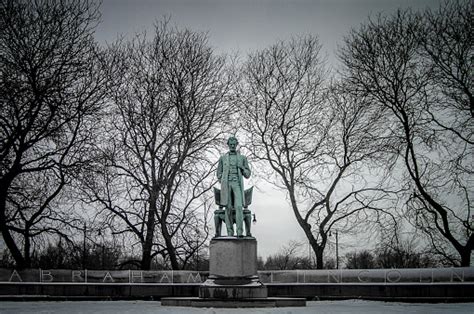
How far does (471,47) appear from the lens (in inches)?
938

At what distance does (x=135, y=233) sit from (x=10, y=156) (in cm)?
661

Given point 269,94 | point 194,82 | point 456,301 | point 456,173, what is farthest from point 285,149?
point 456,301

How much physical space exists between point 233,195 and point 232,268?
7.73 ft

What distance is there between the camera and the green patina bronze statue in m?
17.8

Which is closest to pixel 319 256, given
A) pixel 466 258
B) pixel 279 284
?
pixel 279 284

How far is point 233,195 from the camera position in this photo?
18.1 m

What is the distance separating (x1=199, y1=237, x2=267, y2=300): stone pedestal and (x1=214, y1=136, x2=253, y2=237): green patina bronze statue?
0.58 meters

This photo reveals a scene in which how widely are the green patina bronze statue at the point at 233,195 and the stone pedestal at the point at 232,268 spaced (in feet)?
1.91

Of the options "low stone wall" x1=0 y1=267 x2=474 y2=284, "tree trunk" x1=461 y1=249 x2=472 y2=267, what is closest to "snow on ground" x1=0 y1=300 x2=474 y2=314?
"low stone wall" x1=0 y1=267 x2=474 y2=284

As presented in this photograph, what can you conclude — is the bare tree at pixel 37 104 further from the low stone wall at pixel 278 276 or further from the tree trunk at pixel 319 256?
the tree trunk at pixel 319 256

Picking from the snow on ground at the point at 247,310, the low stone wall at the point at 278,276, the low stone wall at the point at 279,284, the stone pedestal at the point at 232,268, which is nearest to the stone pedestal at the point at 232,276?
the stone pedestal at the point at 232,268

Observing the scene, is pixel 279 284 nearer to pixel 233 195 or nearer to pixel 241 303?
pixel 233 195

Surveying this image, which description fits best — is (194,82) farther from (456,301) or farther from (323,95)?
(456,301)

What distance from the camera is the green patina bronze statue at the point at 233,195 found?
58.5ft
